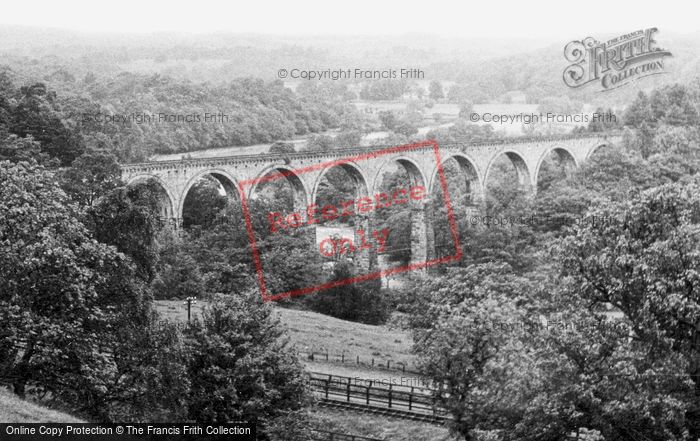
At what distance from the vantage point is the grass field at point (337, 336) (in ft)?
117

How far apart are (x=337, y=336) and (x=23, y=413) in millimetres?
22828

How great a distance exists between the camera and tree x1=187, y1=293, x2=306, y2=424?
66.5ft

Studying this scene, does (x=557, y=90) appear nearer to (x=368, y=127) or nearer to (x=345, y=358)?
(x=368, y=127)

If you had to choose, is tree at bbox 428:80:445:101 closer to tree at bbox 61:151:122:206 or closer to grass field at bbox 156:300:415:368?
tree at bbox 61:151:122:206

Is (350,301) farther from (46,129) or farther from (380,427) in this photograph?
(380,427)

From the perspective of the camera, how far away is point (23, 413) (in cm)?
1623

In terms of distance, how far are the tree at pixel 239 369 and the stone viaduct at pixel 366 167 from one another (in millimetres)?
22966

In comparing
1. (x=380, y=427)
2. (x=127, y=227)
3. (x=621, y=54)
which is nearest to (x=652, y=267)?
(x=380, y=427)

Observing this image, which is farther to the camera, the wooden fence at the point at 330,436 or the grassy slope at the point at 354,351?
the grassy slope at the point at 354,351

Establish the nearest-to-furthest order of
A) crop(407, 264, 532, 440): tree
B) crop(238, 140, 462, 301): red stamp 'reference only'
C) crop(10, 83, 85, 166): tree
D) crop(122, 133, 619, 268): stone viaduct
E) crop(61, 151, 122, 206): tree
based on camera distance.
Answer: crop(407, 264, 532, 440): tree
crop(61, 151, 122, 206): tree
crop(122, 133, 619, 268): stone viaduct
crop(10, 83, 85, 166): tree
crop(238, 140, 462, 301): red stamp 'reference only'

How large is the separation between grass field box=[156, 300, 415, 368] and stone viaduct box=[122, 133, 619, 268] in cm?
790

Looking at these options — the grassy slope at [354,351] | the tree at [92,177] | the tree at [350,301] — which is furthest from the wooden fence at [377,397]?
the tree at [350,301]

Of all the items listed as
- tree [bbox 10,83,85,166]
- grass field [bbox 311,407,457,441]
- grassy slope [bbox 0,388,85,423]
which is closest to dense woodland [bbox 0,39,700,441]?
grassy slope [bbox 0,388,85,423]

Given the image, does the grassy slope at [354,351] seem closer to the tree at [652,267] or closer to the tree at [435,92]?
the tree at [652,267]
